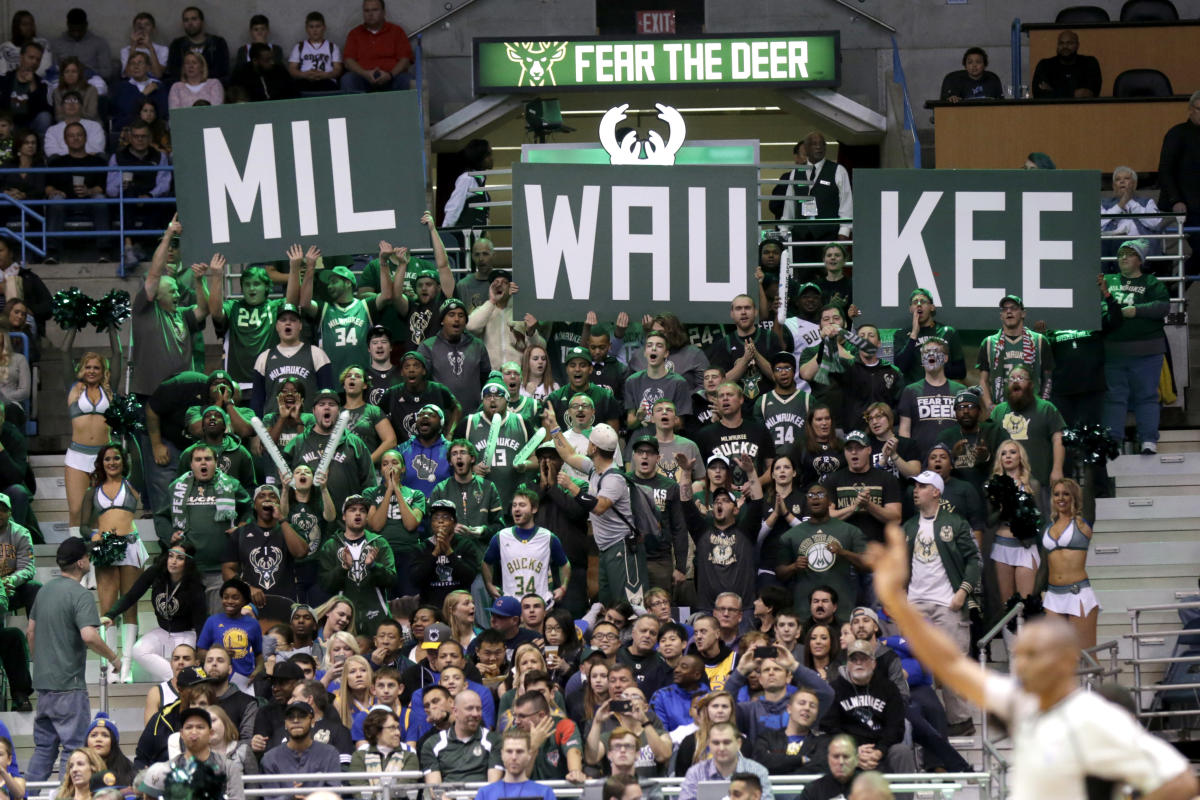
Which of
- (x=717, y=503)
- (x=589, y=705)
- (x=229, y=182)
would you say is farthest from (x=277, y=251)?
(x=589, y=705)

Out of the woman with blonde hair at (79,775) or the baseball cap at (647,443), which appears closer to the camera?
the woman with blonde hair at (79,775)

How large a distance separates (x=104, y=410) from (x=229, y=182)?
2386 mm

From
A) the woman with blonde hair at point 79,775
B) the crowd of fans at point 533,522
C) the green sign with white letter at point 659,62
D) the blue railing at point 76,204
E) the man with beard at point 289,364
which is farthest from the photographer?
the green sign with white letter at point 659,62

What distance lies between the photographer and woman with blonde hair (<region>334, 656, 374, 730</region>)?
1248 centimetres

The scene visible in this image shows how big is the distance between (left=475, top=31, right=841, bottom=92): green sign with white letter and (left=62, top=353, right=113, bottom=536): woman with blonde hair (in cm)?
793

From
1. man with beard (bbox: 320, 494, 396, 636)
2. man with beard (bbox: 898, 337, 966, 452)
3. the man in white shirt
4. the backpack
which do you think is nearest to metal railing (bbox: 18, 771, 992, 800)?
man with beard (bbox: 320, 494, 396, 636)

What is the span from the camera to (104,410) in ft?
49.8

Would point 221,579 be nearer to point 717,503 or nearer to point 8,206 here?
point 717,503

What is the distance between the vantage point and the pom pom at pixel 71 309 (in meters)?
16.7

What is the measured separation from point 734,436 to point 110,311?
5.56 metres

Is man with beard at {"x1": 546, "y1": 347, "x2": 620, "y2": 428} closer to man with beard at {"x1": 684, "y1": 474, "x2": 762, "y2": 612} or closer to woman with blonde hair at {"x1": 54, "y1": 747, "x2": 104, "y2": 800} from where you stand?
man with beard at {"x1": 684, "y1": 474, "x2": 762, "y2": 612}

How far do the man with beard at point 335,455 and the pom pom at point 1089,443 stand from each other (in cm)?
518

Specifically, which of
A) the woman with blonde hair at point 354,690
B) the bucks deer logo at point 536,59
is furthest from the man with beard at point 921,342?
the bucks deer logo at point 536,59

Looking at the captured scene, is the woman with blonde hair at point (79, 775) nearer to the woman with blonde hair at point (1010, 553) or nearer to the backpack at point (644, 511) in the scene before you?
the backpack at point (644, 511)
